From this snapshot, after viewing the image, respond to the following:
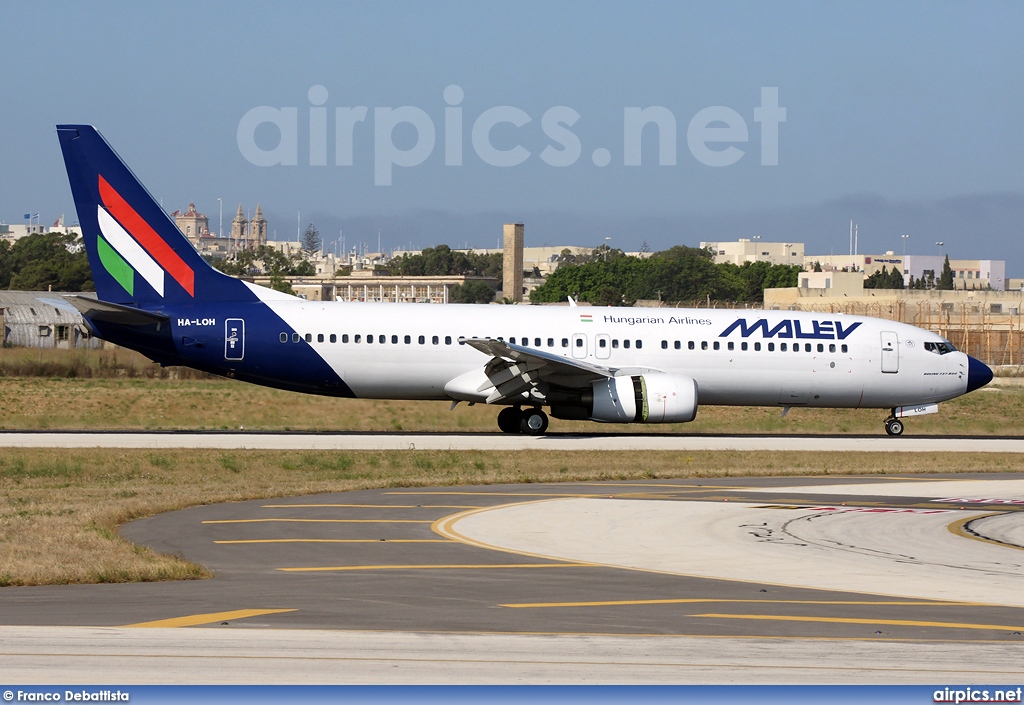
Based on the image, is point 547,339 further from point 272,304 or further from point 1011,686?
point 1011,686

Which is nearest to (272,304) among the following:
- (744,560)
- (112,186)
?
(112,186)

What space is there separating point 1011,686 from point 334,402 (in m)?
35.3

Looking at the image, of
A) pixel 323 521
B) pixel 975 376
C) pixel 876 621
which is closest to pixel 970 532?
pixel 876 621

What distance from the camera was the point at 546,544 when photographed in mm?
16734

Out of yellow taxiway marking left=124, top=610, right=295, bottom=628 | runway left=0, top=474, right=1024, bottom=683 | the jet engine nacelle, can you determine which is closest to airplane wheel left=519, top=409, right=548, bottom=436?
the jet engine nacelle

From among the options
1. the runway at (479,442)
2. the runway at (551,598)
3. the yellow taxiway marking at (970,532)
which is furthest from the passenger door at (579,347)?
the yellow taxiway marking at (970,532)

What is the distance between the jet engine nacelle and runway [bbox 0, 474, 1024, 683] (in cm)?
1132

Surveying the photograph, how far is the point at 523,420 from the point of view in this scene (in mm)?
35500

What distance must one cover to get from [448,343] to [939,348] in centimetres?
1502

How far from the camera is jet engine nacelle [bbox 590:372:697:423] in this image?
108ft

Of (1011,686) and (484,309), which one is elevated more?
(484,309)

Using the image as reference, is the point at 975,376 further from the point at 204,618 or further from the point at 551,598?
the point at 204,618

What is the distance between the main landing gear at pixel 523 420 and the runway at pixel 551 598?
13338mm

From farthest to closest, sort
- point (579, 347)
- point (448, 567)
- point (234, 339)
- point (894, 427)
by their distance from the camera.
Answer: point (894, 427) < point (579, 347) < point (234, 339) < point (448, 567)
